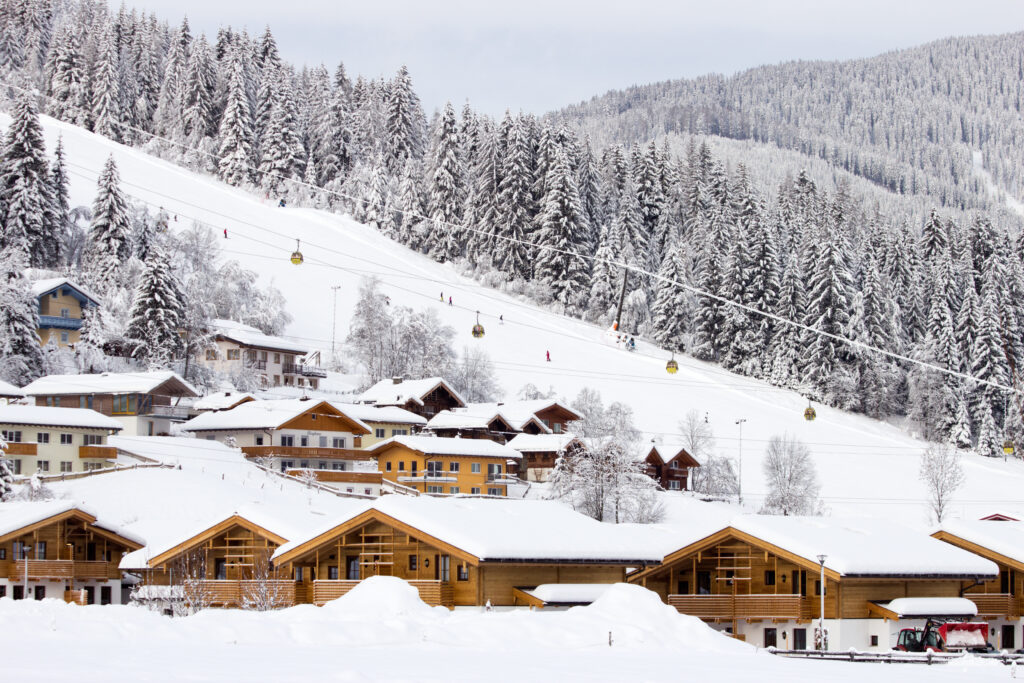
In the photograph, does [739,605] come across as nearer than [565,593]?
No

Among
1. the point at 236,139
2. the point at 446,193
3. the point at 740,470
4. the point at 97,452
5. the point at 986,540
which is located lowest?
the point at 986,540

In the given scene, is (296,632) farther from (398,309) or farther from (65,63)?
(65,63)

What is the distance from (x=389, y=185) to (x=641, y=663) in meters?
104

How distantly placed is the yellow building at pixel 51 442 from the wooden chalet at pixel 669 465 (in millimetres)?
30077

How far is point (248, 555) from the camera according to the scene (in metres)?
38.4

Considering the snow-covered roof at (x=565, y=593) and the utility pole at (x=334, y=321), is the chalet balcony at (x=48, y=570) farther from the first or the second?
the utility pole at (x=334, y=321)

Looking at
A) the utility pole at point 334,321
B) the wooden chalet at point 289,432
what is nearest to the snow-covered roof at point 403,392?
the wooden chalet at point 289,432

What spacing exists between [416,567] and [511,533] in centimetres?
295

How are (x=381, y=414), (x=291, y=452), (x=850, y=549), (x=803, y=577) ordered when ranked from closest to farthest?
(x=850, y=549), (x=803, y=577), (x=291, y=452), (x=381, y=414)

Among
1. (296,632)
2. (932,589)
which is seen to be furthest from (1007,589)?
(296,632)

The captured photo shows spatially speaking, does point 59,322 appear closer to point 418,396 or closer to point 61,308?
point 61,308

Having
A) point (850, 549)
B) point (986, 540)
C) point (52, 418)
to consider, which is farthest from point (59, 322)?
point (986, 540)

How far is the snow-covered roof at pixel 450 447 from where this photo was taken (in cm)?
6406

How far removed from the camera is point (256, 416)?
6462cm
